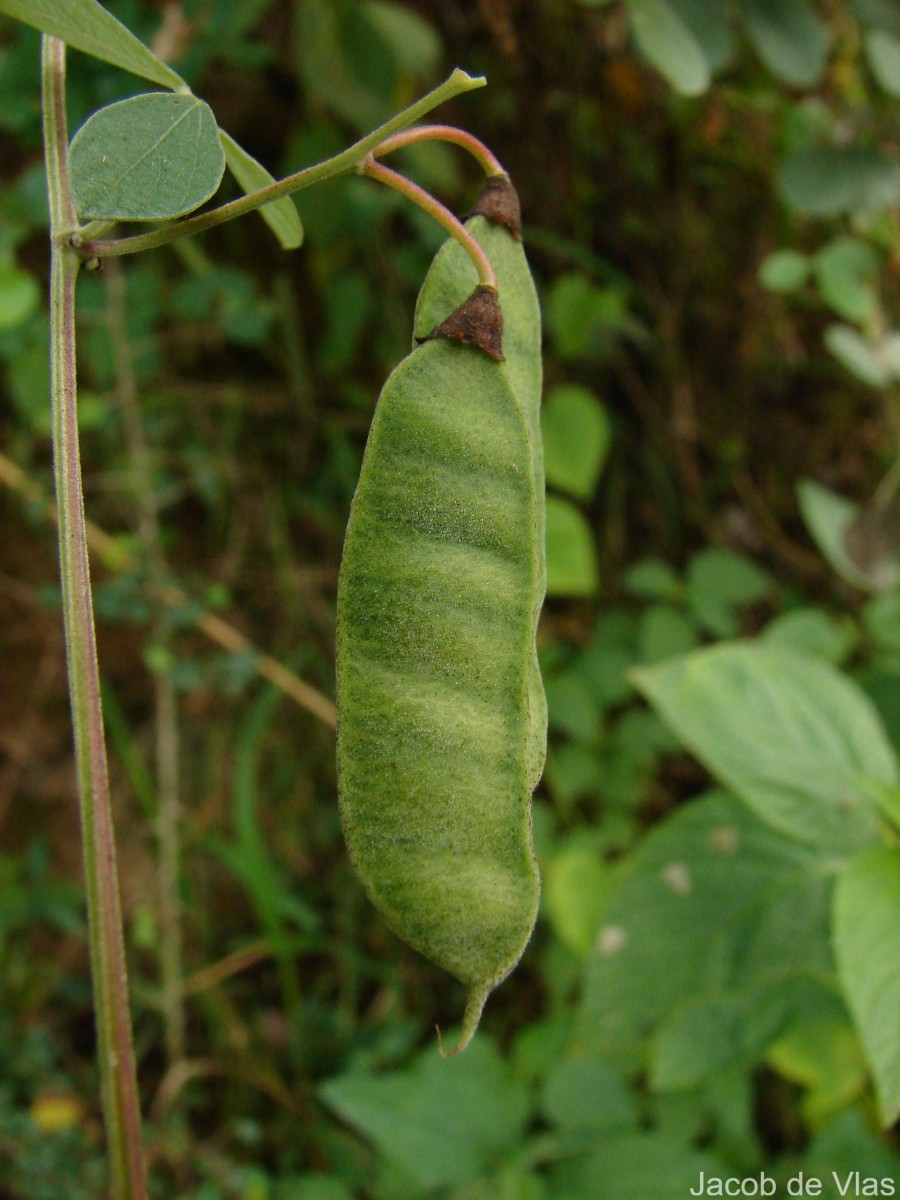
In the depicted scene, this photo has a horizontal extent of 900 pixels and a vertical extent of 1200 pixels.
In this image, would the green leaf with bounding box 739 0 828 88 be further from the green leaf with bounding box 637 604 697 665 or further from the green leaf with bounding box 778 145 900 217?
the green leaf with bounding box 637 604 697 665

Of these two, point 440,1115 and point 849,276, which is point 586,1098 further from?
point 849,276

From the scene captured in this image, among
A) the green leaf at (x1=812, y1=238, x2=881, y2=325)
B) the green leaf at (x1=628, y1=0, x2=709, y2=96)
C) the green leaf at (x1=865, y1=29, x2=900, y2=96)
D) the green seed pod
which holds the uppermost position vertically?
the green leaf at (x1=628, y1=0, x2=709, y2=96)

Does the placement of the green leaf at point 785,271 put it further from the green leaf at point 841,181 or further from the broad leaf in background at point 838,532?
the broad leaf in background at point 838,532

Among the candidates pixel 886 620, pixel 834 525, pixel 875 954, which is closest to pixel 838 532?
pixel 834 525

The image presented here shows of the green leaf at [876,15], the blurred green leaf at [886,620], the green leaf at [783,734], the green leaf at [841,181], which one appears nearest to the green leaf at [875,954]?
the green leaf at [783,734]

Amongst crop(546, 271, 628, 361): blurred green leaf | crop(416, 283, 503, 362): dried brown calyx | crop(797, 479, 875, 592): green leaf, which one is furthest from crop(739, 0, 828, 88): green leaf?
crop(416, 283, 503, 362): dried brown calyx

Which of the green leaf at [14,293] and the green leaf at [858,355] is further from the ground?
the green leaf at [14,293]
